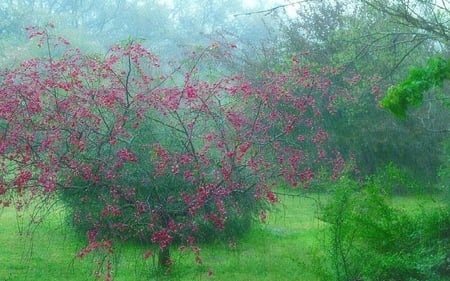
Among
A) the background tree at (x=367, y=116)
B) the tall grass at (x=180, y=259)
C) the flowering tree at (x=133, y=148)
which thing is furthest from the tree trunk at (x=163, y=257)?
the background tree at (x=367, y=116)

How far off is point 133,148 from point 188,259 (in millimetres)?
2235

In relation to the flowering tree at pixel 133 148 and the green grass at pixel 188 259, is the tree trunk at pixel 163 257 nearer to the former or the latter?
the flowering tree at pixel 133 148

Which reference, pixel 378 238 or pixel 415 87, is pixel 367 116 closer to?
pixel 378 238

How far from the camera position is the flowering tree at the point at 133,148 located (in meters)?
8.41

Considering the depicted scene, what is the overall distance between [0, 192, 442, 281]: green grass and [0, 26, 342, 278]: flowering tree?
0.58m

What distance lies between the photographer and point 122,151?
834cm

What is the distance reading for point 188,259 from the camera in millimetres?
10523

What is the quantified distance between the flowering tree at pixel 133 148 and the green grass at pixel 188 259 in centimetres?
58

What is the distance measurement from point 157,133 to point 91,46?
26.0 meters

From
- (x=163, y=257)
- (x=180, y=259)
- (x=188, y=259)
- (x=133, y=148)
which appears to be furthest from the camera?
(x=188, y=259)

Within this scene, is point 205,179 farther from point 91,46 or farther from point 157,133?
point 91,46

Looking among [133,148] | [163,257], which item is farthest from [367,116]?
[133,148]

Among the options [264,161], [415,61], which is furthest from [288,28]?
Answer: [264,161]

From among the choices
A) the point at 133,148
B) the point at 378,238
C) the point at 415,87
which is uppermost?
the point at 415,87
